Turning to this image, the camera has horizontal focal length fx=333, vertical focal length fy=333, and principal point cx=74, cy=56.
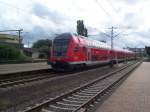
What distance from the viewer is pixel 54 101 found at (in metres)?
11.8

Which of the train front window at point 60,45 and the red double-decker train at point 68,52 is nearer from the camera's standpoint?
the red double-decker train at point 68,52

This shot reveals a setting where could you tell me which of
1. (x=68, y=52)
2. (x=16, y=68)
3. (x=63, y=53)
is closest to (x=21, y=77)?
(x=68, y=52)

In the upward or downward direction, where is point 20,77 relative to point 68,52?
downward

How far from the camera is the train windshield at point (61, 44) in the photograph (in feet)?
93.9

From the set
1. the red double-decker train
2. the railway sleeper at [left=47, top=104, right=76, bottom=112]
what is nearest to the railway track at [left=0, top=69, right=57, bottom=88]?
the red double-decker train

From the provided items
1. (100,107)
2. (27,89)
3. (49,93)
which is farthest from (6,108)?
(27,89)

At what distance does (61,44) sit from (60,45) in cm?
13

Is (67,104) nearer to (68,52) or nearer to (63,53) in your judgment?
(68,52)

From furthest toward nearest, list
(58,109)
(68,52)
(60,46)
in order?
(60,46) < (68,52) < (58,109)

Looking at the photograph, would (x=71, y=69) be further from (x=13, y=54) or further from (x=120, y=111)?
(x=13, y=54)

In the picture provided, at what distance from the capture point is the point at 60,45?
95.4ft

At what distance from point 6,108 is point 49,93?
4.21m

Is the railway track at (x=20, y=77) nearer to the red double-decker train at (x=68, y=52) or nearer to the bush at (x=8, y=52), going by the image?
the red double-decker train at (x=68, y=52)

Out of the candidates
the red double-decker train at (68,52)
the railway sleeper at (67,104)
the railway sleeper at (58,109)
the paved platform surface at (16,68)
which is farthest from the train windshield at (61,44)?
the railway sleeper at (58,109)
